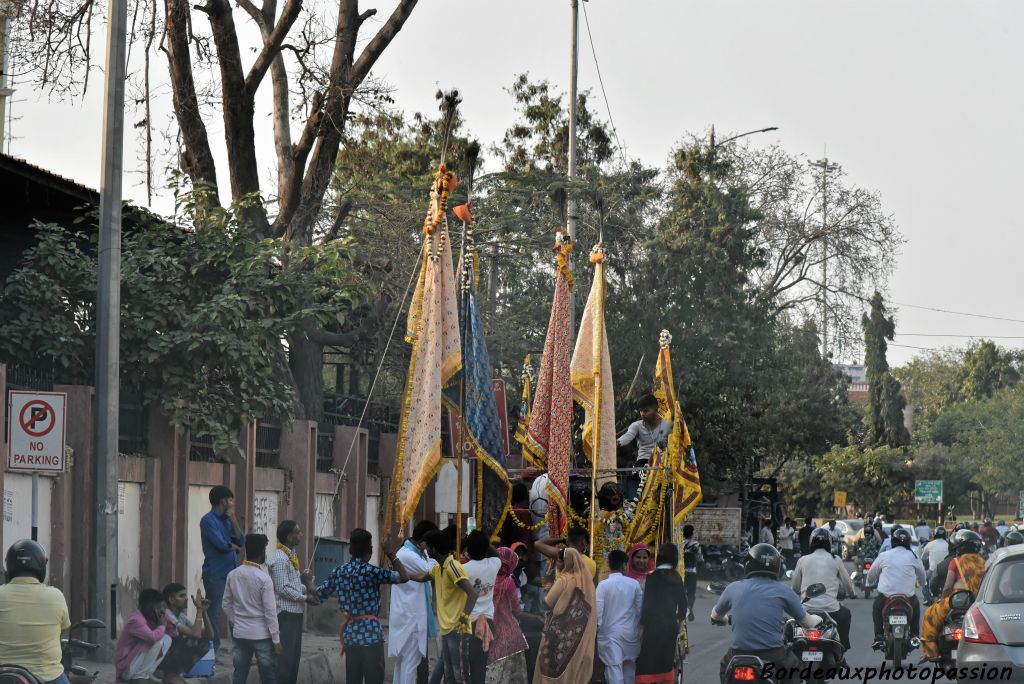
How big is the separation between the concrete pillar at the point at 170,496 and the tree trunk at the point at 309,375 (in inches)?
230

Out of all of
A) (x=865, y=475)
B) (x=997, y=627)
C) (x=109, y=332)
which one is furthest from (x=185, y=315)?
(x=865, y=475)

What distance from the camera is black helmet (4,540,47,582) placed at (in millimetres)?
8609

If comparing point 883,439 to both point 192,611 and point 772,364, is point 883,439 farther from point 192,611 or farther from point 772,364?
point 192,611

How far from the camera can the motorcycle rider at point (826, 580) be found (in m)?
13.7

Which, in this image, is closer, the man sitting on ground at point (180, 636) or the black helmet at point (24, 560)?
the black helmet at point (24, 560)

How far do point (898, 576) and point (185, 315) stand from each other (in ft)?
27.3

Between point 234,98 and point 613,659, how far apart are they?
13.3 meters

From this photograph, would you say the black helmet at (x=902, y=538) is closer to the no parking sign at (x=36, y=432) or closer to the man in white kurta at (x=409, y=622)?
the man in white kurta at (x=409, y=622)

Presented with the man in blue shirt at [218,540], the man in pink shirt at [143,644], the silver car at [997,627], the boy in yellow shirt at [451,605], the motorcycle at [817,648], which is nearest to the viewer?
the man in pink shirt at [143,644]

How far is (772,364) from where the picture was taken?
37.5m

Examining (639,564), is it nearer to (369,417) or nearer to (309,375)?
(309,375)

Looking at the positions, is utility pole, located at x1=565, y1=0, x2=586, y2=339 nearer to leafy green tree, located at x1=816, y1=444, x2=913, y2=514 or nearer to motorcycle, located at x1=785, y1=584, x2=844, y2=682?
motorcycle, located at x1=785, y1=584, x2=844, y2=682

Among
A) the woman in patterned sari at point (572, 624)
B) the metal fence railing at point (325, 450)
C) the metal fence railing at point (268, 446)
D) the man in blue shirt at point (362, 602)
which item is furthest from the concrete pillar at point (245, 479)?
the woman in patterned sari at point (572, 624)

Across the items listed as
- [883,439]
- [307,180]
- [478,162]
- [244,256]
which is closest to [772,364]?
[478,162]
